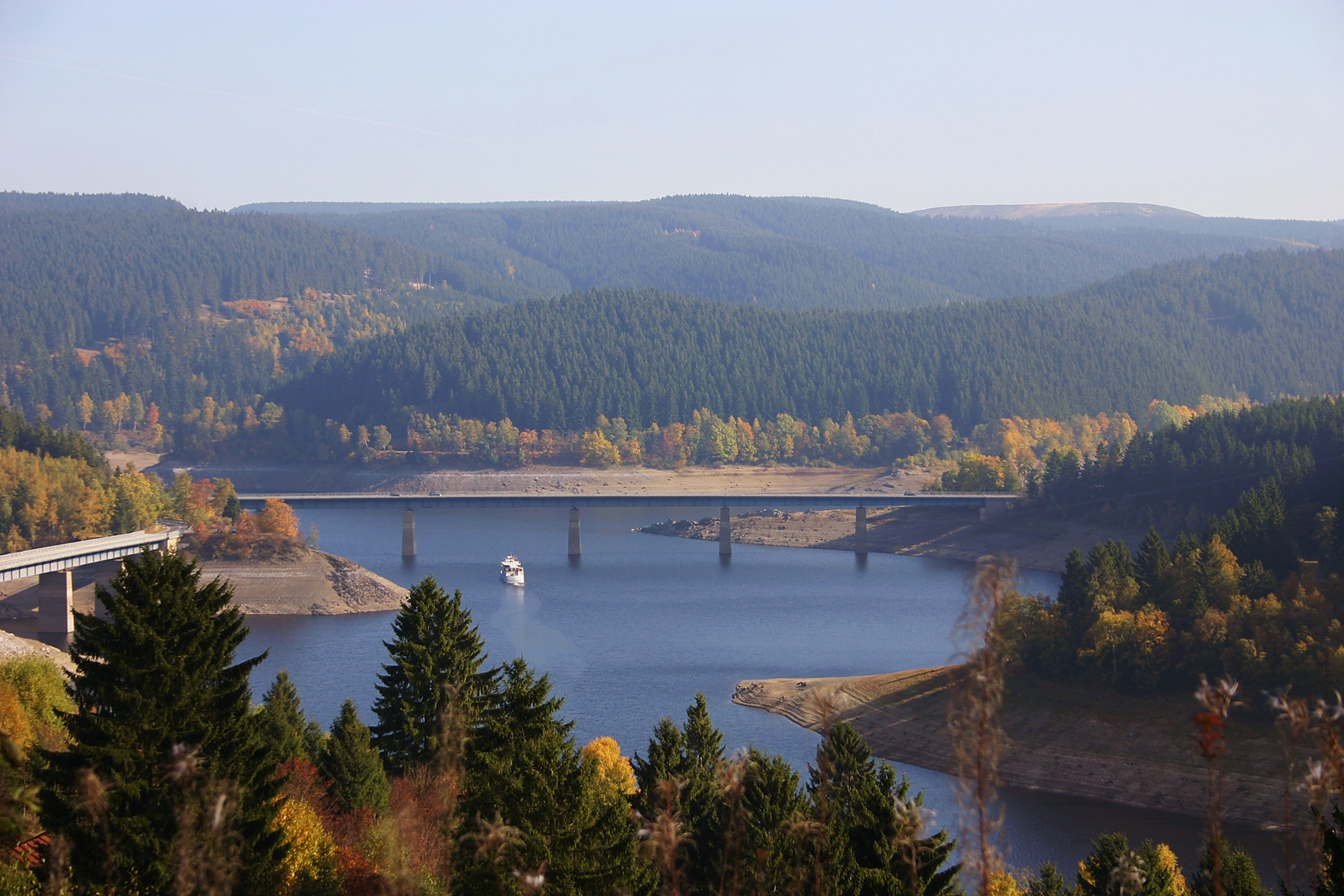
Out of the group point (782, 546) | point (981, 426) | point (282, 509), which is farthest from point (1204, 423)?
point (282, 509)

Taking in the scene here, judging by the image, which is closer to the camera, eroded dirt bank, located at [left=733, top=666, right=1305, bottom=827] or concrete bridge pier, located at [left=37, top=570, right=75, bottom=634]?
eroded dirt bank, located at [left=733, top=666, right=1305, bottom=827]

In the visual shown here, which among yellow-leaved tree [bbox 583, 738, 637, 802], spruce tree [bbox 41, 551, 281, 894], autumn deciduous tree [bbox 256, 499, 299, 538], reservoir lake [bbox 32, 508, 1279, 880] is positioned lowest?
reservoir lake [bbox 32, 508, 1279, 880]

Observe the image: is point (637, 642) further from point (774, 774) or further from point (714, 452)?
point (714, 452)

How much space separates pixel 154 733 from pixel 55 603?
60777 mm

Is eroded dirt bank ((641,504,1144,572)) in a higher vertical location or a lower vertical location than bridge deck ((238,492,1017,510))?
lower

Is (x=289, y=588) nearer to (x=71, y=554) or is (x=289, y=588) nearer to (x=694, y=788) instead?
(x=71, y=554)

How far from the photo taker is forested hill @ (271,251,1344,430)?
539 feet

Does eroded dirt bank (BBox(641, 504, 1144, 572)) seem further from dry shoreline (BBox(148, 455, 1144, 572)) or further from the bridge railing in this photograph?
the bridge railing

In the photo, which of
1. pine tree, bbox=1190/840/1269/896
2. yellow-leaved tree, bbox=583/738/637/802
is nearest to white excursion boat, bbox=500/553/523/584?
yellow-leaved tree, bbox=583/738/637/802

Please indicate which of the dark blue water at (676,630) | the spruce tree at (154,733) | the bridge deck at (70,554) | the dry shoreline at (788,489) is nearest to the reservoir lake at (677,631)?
the dark blue water at (676,630)

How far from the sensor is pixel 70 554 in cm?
7144

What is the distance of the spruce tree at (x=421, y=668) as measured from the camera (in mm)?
→ 27469

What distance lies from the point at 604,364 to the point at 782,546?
68.6 meters

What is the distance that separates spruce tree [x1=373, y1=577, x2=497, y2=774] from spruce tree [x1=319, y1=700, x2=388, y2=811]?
2.01 metres
